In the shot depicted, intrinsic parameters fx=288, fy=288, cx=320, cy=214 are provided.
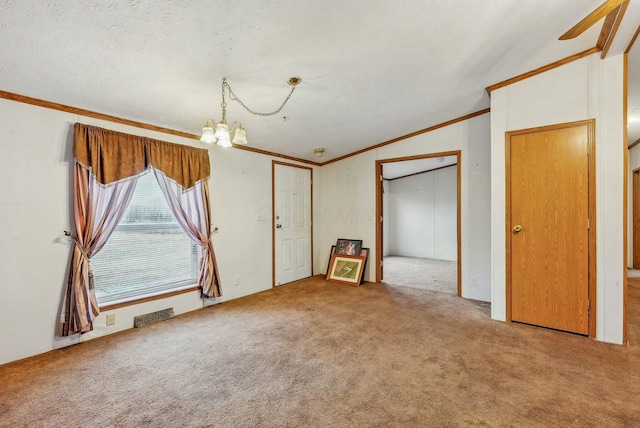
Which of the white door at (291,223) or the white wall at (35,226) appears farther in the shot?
the white door at (291,223)

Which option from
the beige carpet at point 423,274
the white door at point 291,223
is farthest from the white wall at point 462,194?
the beige carpet at point 423,274

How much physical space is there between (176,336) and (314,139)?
3.02 meters

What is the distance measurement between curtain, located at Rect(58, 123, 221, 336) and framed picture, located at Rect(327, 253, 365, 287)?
263cm

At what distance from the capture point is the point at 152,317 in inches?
125

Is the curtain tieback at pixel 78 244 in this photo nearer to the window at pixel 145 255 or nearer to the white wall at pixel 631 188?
the window at pixel 145 255

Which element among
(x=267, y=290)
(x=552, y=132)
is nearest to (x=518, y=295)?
(x=552, y=132)

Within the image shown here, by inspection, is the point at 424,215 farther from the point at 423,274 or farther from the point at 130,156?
the point at 130,156

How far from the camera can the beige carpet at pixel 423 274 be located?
15.6 feet

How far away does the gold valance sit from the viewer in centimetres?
269

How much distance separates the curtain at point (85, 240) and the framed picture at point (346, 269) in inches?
131

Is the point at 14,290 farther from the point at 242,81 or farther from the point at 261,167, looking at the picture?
the point at 261,167

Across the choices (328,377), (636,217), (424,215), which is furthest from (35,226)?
(636,217)

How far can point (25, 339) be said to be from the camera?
7.94 feet

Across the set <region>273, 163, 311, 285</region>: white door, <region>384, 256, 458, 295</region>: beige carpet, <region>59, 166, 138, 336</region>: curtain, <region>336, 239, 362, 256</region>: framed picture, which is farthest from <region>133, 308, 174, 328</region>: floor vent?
<region>384, 256, 458, 295</region>: beige carpet
